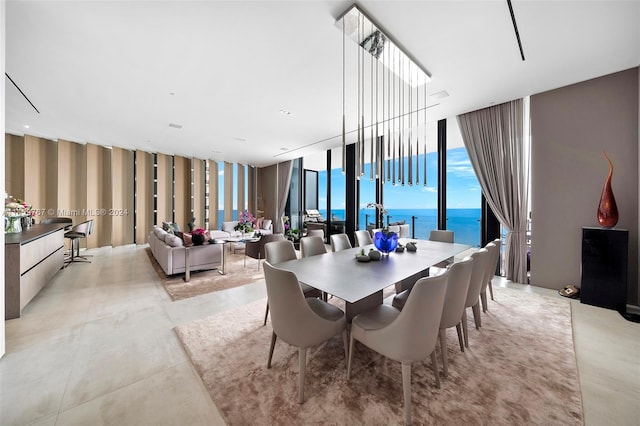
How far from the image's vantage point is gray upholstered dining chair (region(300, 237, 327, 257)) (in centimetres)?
307

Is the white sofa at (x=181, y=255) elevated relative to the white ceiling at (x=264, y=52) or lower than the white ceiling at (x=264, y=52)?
lower

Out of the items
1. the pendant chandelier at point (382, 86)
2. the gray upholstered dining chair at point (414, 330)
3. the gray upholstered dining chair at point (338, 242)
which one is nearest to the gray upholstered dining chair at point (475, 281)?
the gray upholstered dining chair at point (414, 330)

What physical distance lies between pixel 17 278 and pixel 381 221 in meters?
5.65

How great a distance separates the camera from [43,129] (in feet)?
17.3

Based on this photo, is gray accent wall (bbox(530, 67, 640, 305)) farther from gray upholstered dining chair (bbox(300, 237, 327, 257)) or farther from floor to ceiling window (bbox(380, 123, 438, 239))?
gray upholstered dining chair (bbox(300, 237, 327, 257))

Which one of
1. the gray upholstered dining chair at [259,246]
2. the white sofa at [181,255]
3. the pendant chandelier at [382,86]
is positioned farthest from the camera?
the gray upholstered dining chair at [259,246]

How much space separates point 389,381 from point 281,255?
5.04 feet

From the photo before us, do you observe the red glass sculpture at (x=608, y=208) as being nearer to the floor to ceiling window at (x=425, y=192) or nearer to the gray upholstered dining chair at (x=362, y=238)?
the floor to ceiling window at (x=425, y=192)

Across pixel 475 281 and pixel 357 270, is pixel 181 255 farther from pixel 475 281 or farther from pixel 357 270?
pixel 475 281

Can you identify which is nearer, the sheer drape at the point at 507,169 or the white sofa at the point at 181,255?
the sheer drape at the point at 507,169

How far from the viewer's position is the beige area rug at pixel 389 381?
1456 mm

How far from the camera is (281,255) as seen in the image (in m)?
2.71

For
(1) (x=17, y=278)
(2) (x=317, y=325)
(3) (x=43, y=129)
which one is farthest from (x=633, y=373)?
(3) (x=43, y=129)

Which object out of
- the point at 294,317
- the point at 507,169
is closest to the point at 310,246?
the point at 294,317
